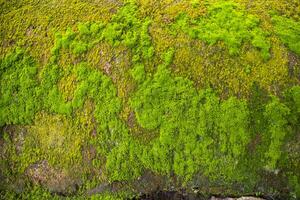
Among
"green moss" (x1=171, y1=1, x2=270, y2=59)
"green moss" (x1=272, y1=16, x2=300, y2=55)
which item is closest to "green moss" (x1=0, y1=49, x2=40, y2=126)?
"green moss" (x1=171, y1=1, x2=270, y2=59)

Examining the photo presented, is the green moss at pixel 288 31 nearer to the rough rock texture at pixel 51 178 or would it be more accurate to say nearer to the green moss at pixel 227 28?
the green moss at pixel 227 28

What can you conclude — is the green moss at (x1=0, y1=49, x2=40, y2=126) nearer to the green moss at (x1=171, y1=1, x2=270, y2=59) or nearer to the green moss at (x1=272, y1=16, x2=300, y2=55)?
the green moss at (x1=171, y1=1, x2=270, y2=59)

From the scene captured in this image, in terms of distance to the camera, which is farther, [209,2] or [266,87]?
[209,2]

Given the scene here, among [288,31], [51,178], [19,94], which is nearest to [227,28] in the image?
[288,31]

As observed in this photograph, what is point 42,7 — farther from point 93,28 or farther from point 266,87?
point 266,87

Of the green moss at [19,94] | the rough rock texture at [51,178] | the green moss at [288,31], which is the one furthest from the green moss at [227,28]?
the rough rock texture at [51,178]

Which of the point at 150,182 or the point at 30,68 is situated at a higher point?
the point at 30,68

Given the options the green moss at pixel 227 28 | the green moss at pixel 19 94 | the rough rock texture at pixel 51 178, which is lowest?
the rough rock texture at pixel 51 178

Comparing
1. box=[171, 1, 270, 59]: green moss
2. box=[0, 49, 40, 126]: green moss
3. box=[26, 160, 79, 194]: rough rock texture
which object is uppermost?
box=[171, 1, 270, 59]: green moss

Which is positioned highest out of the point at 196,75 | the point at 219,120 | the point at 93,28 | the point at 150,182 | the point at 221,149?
the point at 93,28

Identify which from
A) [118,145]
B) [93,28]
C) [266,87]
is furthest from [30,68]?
[266,87]

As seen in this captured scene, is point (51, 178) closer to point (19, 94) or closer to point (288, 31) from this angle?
point (19, 94)
